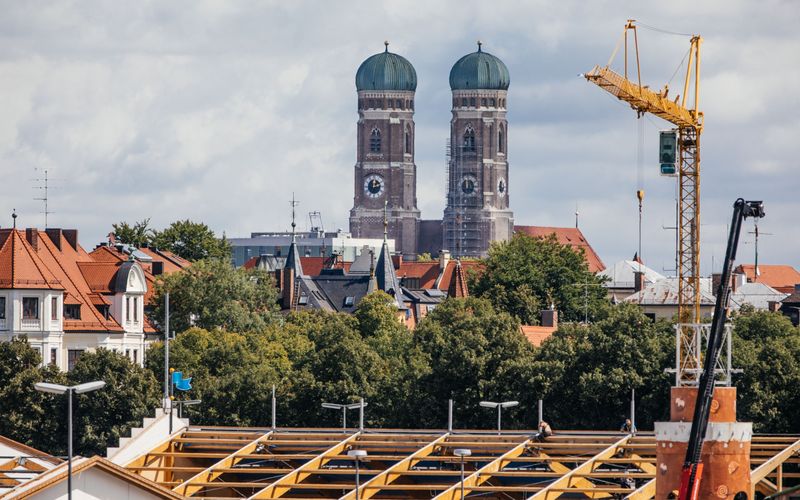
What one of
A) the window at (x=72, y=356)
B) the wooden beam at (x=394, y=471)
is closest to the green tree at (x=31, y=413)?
the window at (x=72, y=356)

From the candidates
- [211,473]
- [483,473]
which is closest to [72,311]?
[211,473]

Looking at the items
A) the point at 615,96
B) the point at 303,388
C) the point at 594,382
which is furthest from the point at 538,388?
the point at 615,96

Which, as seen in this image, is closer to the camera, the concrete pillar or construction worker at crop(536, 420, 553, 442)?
the concrete pillar

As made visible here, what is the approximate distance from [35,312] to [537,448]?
67.0 m

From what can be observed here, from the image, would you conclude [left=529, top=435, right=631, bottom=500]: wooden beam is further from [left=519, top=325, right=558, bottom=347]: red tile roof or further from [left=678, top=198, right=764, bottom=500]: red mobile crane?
[left=519, top=325, right=558, bottom=347]: red tile roof

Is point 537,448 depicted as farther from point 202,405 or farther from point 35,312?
point 35,312

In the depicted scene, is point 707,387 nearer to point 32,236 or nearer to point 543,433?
point 543,433

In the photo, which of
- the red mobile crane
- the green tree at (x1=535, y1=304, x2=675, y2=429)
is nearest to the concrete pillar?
the red mobile crane

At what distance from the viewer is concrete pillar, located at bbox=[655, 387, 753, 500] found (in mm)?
77188

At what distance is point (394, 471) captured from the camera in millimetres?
89562

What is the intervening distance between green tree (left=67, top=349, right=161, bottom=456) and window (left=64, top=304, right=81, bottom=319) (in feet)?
71.1

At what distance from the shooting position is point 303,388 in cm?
13725

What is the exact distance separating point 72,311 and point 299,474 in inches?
2789

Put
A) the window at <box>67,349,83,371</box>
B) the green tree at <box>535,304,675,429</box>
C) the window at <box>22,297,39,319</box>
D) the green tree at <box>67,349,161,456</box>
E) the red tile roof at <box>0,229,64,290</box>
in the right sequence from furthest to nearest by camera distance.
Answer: the window at <box>67,349,83,371</box>
the window at <box>22,297,39,319</box>
the red tile roof at <box>0,229,64,290</box>
the green tree at <box>67,349,161,456</box>
the green tree at <box>535,304,675,429</box>
